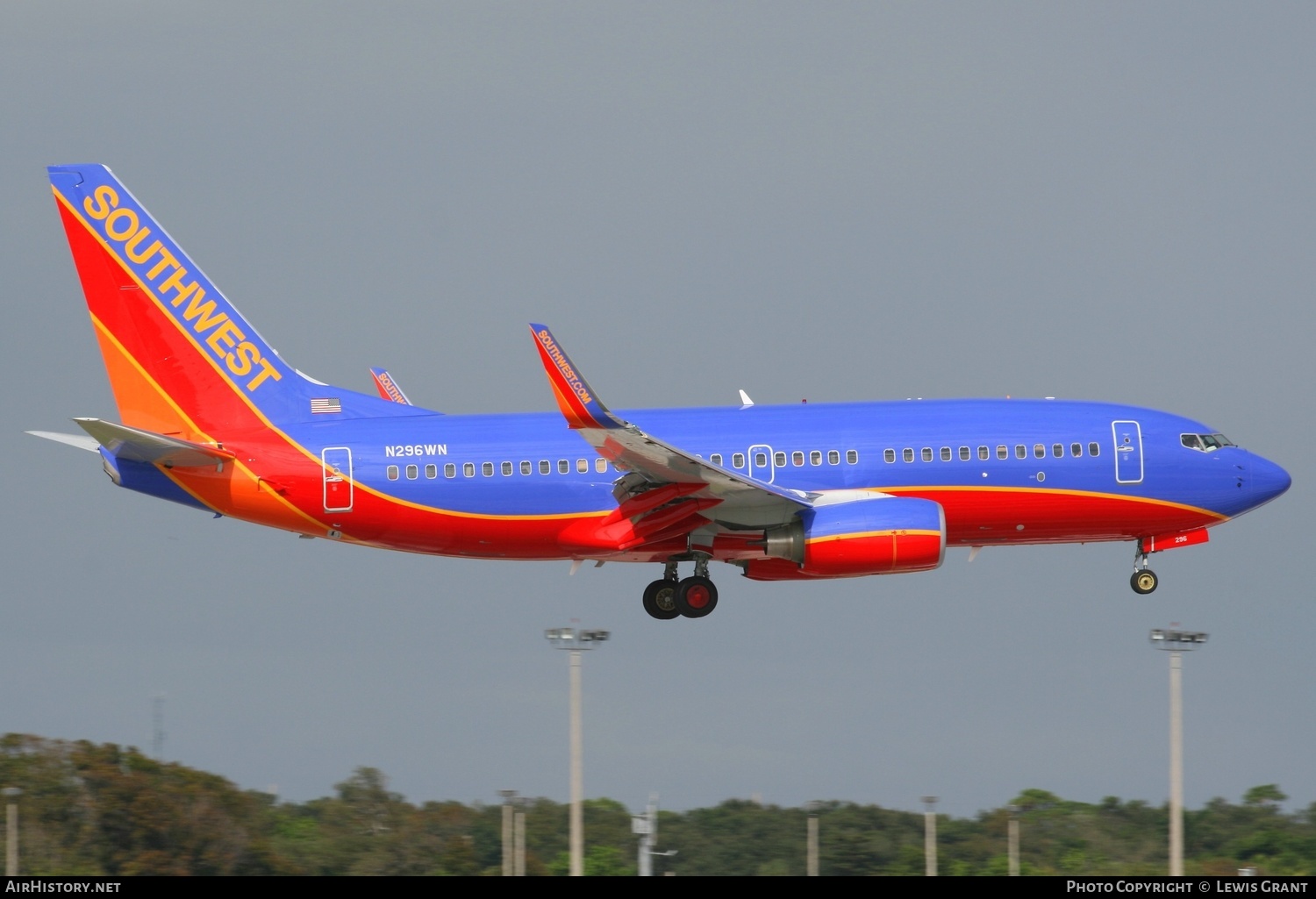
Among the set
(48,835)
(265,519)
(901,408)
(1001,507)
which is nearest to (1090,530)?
(1001,507)

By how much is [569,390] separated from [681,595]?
851cm

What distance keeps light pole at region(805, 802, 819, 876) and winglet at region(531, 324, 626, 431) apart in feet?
60.6

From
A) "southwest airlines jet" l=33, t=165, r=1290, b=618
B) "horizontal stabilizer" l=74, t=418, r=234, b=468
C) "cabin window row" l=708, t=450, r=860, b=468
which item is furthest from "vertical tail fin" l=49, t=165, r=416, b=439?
"cabin window row" l=708, t=450, r=860, b=468

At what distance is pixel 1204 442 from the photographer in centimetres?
4375

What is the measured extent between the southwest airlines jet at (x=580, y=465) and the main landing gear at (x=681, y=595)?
0.05 meters

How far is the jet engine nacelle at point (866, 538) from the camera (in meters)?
39.9

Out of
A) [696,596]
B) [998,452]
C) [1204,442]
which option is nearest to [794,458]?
[696,596]

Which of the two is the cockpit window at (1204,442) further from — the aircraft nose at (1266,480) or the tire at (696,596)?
the tire at (696,596)

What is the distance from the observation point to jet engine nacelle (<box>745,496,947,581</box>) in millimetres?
39906

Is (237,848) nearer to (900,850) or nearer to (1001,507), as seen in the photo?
(900,850)

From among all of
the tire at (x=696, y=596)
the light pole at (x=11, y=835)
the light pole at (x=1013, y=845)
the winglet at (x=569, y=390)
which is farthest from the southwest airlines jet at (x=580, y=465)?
the light pole at (x=1013, y=845)

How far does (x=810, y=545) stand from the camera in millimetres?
40406

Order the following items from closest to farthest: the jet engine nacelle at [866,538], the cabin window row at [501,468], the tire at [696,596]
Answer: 1. the jet engine nacelle at [866,538]
2. the cabin window row at [501,468]
3. the tire at [696,596]
